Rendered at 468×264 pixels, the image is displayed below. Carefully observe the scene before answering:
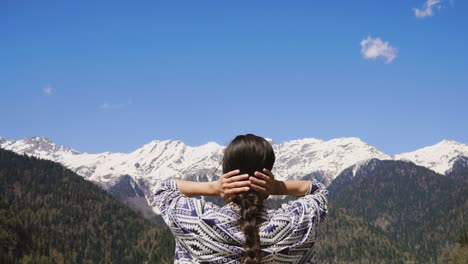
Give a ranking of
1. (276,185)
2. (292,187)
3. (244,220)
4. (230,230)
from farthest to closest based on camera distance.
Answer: (292,187)
(276,185)
(230,230)
(244,220)

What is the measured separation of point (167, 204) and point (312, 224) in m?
1.60

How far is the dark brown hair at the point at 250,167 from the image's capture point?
5.59 metres

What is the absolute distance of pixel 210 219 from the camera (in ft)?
19.2

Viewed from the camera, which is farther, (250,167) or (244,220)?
(250,167)

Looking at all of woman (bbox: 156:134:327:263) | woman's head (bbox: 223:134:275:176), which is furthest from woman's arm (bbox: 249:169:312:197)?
woman's head (bbox: 223:134:275:176)

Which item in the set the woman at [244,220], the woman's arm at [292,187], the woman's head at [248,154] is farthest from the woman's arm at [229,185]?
the woman's arm at [292,187]

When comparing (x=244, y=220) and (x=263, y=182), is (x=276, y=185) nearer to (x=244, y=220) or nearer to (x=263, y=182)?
(x=263, y=182)

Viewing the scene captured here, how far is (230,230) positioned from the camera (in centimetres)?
580

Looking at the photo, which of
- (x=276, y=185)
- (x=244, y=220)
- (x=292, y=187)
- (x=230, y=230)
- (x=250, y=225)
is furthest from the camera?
(x=292, y=187)

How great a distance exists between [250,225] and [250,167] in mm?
633

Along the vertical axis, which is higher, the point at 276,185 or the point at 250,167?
the point at 250,167

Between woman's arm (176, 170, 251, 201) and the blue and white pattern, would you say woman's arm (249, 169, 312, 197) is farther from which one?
the blue and white pattern

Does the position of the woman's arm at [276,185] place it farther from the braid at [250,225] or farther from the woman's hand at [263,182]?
the braid at [250,225]

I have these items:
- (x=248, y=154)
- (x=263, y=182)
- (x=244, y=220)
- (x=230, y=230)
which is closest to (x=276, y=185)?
(x=263, y=182)
